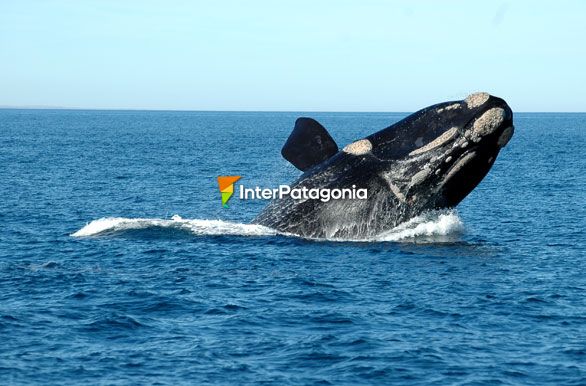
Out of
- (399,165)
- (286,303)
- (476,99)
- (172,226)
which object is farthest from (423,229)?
(172,226)

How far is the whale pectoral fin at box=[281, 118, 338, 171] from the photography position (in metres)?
33.0

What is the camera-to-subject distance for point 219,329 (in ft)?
80.0

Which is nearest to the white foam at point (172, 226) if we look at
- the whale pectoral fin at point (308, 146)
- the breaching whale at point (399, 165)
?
the breaching whale at point (399, 165)

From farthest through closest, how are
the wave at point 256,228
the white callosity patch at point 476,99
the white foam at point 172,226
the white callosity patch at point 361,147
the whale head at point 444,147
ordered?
the white foam at point 172,226 < the wave at point 256,228 < the white callosity patch at point 361,147 < the white callosity patch at point 476,99 < the whale head at point 444,147

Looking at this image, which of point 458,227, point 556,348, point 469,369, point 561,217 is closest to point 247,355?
point 469,369

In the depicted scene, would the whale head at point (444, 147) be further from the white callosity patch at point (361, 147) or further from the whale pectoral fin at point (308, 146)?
the whale pectoral fin at point (308, 146)

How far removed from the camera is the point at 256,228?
36.8 meters

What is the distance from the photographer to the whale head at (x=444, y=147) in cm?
2981

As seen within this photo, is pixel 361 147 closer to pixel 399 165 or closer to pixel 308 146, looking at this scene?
pixel 399 165

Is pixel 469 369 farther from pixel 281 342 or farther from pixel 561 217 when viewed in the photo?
pixel 561 217

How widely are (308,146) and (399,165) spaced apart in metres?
3.75

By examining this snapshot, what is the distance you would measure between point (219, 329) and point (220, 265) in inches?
314

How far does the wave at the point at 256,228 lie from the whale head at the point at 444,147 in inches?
50.2

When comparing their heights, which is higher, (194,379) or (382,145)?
(382,145)
